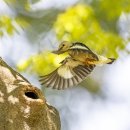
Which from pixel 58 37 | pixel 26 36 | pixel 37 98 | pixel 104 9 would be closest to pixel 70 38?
pixel 58 37

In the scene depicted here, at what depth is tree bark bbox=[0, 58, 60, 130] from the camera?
158cm

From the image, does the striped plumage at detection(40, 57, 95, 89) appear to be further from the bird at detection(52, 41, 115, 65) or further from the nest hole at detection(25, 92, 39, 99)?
the nest hole at detection(25, 92, 39, 99)

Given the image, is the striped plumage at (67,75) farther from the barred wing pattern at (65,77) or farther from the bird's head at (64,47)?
the bird's head at (64,47)

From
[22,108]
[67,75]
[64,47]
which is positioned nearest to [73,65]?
[67,75]

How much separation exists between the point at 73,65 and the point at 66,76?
0.05 metres

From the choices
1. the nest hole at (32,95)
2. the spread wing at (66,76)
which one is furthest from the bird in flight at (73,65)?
the nest hole at (32,95)

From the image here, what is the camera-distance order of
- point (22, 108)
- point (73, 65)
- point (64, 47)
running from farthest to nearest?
point (73, 65), point (64, 47), point (22, 108)

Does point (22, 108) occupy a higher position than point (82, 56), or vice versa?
point (82, 56)

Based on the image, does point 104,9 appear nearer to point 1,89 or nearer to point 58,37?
point 58,37

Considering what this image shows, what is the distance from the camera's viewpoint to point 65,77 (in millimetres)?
1897

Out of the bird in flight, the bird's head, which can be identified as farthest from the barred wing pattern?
the bird's head

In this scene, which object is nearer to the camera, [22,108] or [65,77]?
[22,108]

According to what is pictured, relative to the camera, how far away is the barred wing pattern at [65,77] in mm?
1853

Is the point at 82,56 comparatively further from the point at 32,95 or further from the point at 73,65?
the point at 32,95
